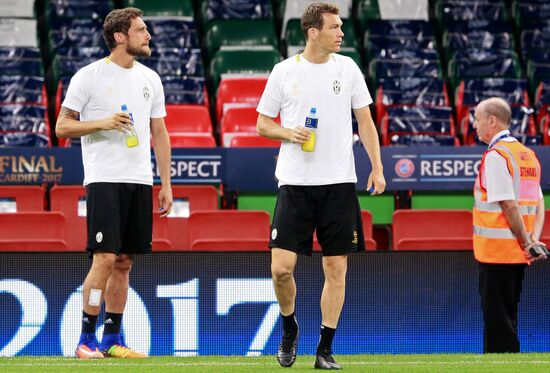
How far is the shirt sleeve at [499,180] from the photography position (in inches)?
267

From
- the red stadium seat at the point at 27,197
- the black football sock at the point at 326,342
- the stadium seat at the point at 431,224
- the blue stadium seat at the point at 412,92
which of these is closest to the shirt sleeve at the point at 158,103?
the black football sock at the point at 326,342

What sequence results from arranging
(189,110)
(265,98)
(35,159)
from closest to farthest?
(265,98) < (35,159) < (189,110)

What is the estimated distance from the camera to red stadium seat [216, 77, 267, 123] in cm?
1290

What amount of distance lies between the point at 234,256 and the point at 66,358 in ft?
6.79

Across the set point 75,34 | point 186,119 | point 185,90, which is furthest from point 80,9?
point 186,119

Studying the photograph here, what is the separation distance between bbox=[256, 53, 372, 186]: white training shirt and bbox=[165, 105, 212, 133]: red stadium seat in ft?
19.8

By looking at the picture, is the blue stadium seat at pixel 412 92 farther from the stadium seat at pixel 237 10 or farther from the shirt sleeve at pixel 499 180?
the shirt sleeve at pixel 499 180

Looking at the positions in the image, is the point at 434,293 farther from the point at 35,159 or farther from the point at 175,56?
the point at 175,56

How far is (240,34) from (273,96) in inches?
322

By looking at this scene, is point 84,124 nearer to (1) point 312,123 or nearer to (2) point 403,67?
(1) point 312,123

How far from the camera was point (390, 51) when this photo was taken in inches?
553

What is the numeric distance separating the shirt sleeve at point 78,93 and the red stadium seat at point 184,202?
142 inches

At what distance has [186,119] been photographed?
12.2 m

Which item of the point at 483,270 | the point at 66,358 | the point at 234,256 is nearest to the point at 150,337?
the point at 234,256
